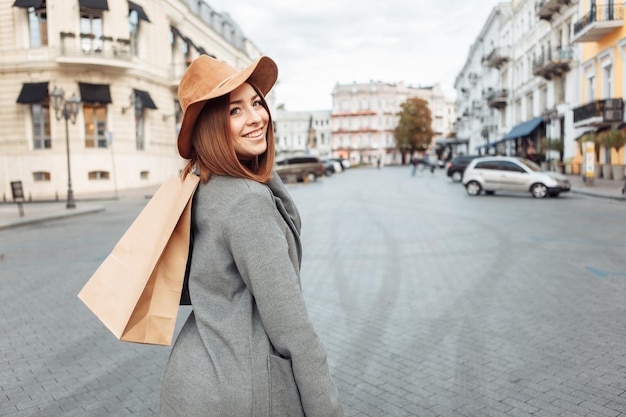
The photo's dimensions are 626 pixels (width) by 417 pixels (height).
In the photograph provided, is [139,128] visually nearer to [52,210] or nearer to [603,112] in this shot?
[52,210]

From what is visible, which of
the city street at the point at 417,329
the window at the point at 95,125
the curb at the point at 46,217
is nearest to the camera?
the city street at the point at 417,329

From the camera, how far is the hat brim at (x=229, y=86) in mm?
1771

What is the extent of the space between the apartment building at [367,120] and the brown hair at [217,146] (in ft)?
388

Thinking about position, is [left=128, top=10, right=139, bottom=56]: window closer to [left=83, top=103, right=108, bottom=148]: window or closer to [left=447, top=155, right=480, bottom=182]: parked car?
[left=83, top=103, right=108, bottom=148]: window

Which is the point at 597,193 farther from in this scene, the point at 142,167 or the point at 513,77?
the point at 513,77

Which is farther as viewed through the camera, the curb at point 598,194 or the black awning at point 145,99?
the black awning at point 145,99

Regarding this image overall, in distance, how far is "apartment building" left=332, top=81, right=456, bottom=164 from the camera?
120m

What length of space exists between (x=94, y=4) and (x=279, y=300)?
1226 inches

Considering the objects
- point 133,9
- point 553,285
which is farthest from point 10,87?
point 553,285

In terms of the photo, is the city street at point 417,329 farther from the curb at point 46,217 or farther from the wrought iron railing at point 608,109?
the wrought iron railing at point 608,109

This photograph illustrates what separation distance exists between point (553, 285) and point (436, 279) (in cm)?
147

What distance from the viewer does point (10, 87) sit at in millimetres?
29594

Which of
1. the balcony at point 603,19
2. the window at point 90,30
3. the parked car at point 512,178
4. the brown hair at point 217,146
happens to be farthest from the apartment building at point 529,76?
the brown hair at point 217,146

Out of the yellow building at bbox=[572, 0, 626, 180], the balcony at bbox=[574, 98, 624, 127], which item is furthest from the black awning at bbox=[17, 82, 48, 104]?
the balcony at bbox=[574, 98, 624, 127]
